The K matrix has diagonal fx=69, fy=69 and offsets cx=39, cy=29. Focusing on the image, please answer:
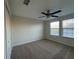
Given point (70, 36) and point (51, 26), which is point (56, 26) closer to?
point (51, 26)

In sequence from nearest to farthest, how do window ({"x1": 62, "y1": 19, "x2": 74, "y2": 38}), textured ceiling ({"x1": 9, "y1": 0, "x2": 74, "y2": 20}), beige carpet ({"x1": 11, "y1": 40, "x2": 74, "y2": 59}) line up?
1. textured ceiling ({"x1": 9, "y1": 0, "x2": 74, "y2": 20})
2. beige carpet ({"x1": 11, "y1": 40, "x2": 74, "y2": 59})
3. window ({"x1": 62, "y1": 19, "x2": 74, "y2": 38})

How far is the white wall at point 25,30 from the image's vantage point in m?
6.12

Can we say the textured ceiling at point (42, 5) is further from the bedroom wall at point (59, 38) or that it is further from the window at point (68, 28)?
the bedroom wall at point (59, 38)

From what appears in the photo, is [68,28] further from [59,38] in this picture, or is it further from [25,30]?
[25,30]

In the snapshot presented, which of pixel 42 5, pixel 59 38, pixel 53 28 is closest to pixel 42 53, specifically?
pixel 42 5

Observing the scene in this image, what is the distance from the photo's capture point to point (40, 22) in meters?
8.55

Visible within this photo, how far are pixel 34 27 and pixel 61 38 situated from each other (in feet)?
10.3

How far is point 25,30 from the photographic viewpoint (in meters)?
6.91

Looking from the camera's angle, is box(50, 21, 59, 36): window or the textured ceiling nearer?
the textured ceiling

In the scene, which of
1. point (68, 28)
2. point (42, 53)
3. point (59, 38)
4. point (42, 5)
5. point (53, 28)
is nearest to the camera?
point (42, 5)

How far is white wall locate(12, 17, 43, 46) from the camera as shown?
20.1ft

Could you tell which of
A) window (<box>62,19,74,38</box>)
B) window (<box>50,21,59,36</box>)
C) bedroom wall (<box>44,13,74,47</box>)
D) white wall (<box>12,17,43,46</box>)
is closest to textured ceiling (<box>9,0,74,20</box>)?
window (<box>62,19,74,38</box>)

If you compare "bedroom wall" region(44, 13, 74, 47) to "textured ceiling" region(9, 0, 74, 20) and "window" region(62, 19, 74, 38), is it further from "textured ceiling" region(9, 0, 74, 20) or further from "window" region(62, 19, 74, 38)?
"textured ceiling" region(9, 0, 74, 20)
